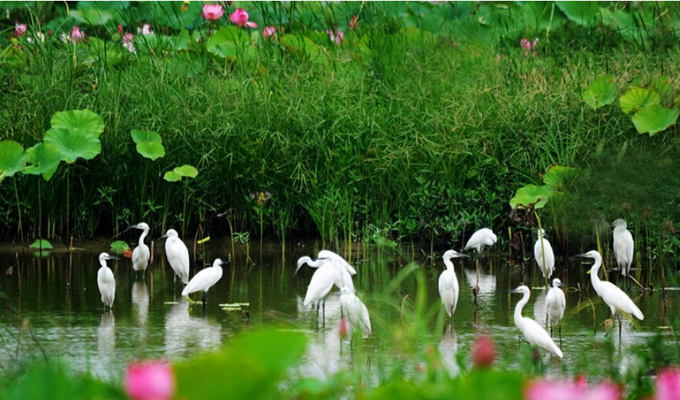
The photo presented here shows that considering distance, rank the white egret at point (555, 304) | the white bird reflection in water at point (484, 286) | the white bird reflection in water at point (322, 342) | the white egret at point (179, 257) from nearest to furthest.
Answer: the white bird reflection in water at point (322, 342) < the white egret at point (555, 304) < the white bird reflection in water at point (484, 286) < the white egret at point (179, 257)

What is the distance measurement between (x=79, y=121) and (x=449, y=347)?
3963 millimetres

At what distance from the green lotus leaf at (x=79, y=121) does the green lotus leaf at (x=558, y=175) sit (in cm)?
325

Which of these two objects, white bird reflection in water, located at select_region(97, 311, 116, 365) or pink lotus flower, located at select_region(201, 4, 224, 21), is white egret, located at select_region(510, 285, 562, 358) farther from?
pink lotus flower, located at select_region(201, 4, 224, 21)

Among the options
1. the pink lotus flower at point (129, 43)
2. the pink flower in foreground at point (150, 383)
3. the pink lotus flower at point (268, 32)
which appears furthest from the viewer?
the pink lotus flower at point (268, 32)

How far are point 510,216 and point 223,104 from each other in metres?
2.46

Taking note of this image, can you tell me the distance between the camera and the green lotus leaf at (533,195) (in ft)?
26.5

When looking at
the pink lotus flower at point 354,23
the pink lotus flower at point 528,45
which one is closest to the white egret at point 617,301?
the pink lotus flower at point 528,45

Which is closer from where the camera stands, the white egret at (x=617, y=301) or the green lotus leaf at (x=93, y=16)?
the white egret at (x=617, y=301)

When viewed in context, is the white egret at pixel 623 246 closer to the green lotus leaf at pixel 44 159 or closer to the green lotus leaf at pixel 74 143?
the green lotus leaf at pixel 74 143

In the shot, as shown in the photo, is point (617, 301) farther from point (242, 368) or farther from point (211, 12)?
point (211, 12)

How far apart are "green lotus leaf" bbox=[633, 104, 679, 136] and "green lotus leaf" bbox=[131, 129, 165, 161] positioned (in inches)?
137

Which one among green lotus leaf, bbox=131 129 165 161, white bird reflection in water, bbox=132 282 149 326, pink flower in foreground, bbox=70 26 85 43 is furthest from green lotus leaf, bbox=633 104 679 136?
pink flower in foreground, bbox=70 26 85 43

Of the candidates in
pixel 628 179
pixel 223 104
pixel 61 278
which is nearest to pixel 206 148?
pixel 223 104

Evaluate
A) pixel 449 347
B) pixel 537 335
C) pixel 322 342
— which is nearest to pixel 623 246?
pixel 449 347
